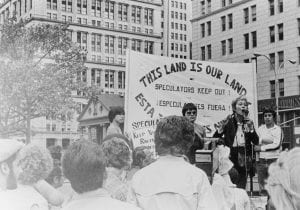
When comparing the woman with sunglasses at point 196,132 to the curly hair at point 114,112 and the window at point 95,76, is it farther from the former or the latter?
the window at point 95,76

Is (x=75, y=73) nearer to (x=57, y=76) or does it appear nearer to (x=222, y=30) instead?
(x=57, y=76)

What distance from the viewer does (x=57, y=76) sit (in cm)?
2827

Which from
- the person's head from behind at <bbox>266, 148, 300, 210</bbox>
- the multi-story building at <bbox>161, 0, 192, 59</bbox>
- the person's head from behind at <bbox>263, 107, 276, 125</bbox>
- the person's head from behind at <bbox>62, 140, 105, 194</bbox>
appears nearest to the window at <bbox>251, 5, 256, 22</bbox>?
the person's head from behind at <bbox>263, 107, 276, 125</bbox>

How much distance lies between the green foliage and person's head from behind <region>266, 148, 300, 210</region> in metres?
10.9

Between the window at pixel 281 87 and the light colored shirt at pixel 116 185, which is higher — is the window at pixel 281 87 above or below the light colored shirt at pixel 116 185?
above

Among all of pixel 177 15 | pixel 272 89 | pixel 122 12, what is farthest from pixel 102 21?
pixel 177 15

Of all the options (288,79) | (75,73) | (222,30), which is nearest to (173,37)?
(222,30)

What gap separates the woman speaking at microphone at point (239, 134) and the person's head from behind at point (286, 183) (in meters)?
4.09

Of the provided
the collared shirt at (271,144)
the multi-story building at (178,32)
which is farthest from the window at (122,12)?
the multi-story building at (178,32)

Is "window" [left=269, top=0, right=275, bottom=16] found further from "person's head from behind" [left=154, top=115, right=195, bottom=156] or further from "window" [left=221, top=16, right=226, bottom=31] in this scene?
"person's head from behind" [left=154, top=115, right=195, bottom=156]

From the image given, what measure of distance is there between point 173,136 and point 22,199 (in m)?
0.80

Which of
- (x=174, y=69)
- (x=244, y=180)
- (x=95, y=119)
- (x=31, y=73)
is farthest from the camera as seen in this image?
(x=95, y=119)

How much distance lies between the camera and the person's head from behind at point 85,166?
2340 millimetres

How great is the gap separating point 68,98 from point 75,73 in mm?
4296
